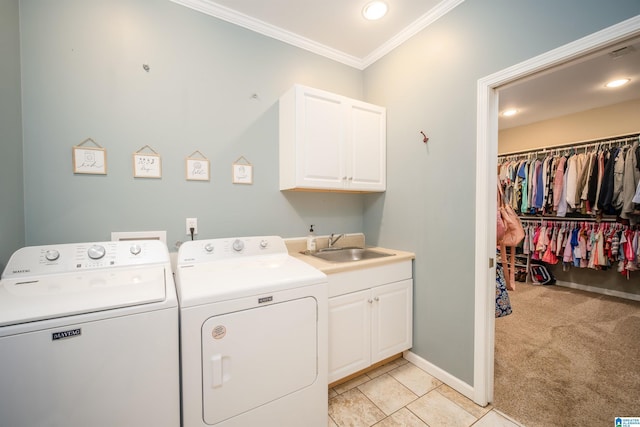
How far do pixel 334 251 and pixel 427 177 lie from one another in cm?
100

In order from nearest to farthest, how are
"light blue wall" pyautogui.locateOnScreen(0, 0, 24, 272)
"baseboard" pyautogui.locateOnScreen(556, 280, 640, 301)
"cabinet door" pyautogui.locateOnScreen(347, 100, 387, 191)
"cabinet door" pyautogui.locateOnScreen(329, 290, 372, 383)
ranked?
"light blue wall" pyautogui.locateOnScreen(0, 0, 24, 272) < "cabinet door" pyautogui.locateOnScreen(329, 290, 372, 383) < "cabinet door" pyautogui.locateOnScreen(347, 100, 387, 191) < "baseboard" pyautogui.locateOnScreen(556, 280, 640, 301)

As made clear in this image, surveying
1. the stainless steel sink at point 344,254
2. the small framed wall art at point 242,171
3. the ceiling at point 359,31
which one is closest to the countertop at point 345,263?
the stainless steel sink at point 344,254

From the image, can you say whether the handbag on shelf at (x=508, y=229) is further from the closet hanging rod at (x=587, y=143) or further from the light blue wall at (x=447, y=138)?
the closet hanging rod at (x=587, y=143)

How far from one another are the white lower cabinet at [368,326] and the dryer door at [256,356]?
364 millimetres

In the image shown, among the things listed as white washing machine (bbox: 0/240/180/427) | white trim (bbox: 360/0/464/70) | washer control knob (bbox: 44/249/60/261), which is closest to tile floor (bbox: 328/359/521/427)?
white washing machine (bbox: 0/240/180/427)

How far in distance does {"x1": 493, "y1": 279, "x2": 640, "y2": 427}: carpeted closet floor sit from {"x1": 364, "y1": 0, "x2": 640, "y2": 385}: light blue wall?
1.42 feet

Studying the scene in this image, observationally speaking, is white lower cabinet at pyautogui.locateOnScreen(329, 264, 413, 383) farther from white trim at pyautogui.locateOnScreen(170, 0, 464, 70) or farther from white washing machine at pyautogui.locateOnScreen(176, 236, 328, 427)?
white trim at pyautogui.locateOnScreen(170, 0, 464, 70)

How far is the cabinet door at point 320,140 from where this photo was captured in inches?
74.4

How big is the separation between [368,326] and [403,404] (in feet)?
1.66

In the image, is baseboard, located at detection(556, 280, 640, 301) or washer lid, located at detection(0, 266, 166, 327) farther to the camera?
baseboard, located at detection(556, 280, 640, 301)

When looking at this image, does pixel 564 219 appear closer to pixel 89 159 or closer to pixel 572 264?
pixel 572 264

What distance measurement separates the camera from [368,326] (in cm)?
184

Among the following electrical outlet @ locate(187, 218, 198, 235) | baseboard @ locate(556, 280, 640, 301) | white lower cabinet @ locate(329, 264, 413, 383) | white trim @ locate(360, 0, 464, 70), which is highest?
white trim @ locate(360, 0, 464, 70)

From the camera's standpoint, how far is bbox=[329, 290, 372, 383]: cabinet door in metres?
1.68
